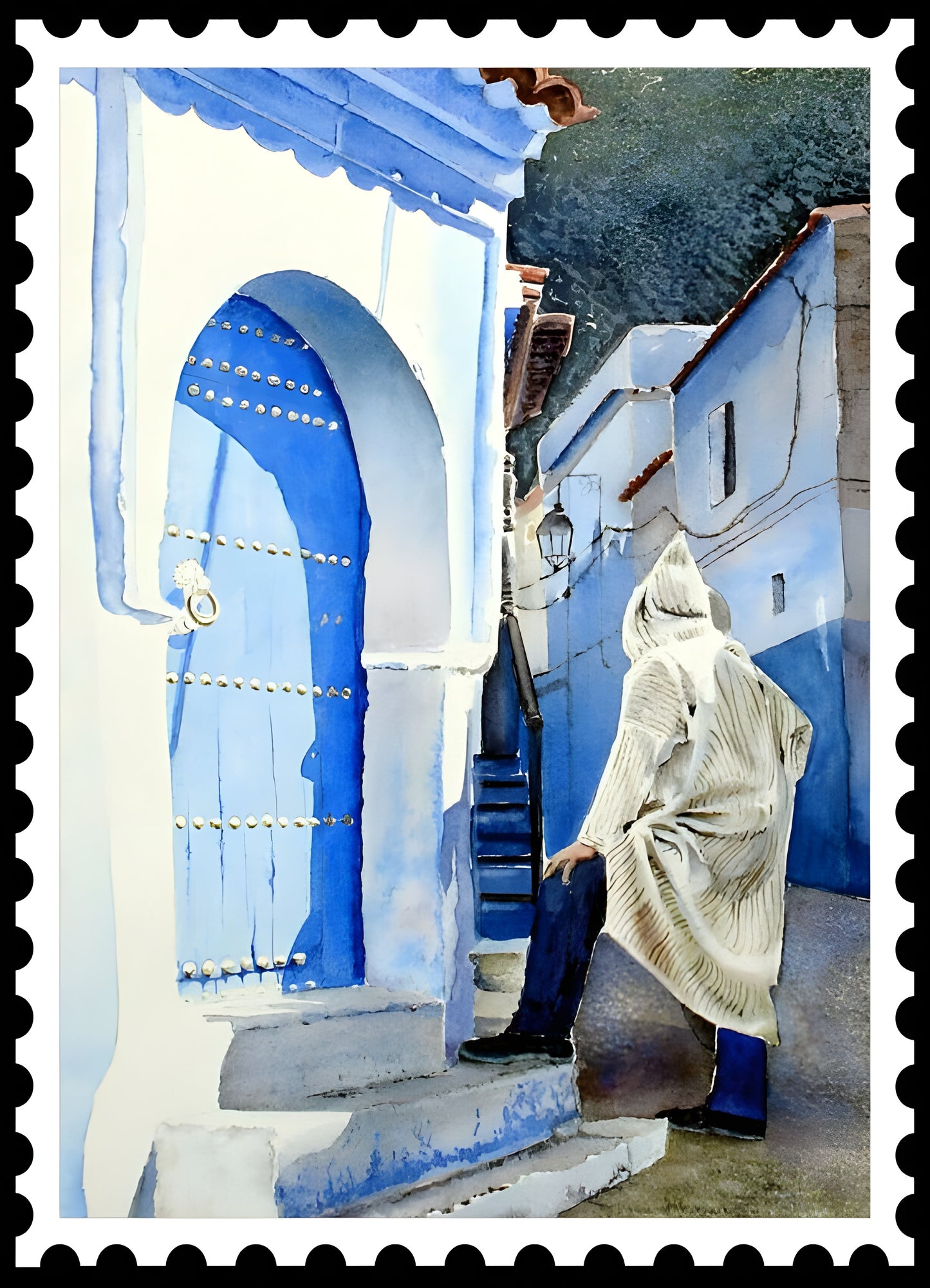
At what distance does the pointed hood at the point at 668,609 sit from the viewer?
9.61 feet

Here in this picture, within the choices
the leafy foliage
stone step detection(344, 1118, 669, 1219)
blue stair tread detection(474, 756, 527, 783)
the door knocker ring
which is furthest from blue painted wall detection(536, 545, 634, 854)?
the door knocker ring

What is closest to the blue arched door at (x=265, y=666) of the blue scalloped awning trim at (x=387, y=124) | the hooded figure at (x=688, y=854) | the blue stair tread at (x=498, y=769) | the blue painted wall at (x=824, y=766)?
the blue stair tread at (x=498, y=769)

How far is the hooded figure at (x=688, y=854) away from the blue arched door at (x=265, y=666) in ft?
Answer: 1.77

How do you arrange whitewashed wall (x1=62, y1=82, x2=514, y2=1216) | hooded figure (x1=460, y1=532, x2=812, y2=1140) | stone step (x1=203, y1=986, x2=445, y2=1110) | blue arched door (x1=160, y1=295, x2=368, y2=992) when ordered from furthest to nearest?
hooded figure (x1=460, y1=532, x2=812, y2=1140), blue arched door (x1=160, y1=295, x2=368, y2=992), stone step (x1=203, y1=986, x2=445, y2=1110), whitewashed wall (x1=62, y1=82, x2=514, y2=1216)

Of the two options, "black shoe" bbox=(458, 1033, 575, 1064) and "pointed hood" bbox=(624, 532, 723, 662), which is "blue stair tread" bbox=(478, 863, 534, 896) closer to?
"black shoe" bbox=(458, 1033, 575, 1064)

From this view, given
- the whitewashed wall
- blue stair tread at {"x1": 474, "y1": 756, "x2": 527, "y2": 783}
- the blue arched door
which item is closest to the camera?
the whitewashed wall

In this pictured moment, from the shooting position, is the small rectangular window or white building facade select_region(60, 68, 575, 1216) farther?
the small rectangular window

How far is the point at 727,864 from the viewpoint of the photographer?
293cm

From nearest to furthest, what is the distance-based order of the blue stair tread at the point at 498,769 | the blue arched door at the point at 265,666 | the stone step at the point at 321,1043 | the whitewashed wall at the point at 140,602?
the whitewashed wall at the point at 140,602, the stone step at the point at 321,1043, the blue arched door at the point at 265,666, the blue stair tread at the point at 498,769

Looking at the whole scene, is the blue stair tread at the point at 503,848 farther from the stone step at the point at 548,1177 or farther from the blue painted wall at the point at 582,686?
the stone step at the point at 548,1177

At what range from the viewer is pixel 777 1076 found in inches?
114

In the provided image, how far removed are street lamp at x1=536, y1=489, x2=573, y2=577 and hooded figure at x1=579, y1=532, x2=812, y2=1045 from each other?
195 mm

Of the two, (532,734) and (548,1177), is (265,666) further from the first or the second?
(548,1177)

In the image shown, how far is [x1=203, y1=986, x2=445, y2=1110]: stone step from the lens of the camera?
267 centimetres
